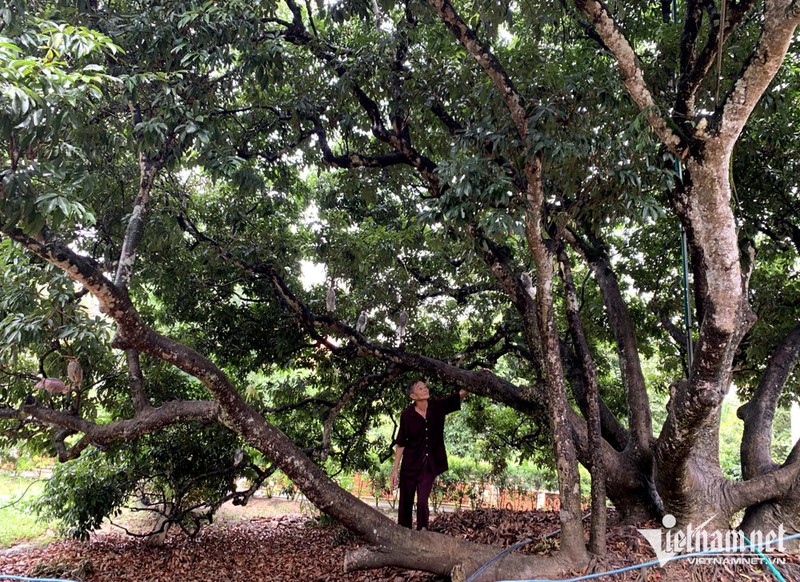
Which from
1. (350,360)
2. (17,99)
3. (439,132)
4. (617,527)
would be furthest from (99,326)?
(617,527)

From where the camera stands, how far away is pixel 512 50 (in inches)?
177

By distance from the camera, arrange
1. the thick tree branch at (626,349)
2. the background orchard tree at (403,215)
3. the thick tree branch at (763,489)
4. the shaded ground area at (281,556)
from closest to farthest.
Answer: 1. the background orchard tree at (403,215)
2. the shaded ground area at (281,556)
3. the thick tree branch at (763,489)
4. the thick tree branch at (626,349)

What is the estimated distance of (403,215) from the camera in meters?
6.61

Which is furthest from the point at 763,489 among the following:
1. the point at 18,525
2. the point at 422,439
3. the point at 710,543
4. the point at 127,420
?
the point at 18,525

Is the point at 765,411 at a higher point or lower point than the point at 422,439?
higher

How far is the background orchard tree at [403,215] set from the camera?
134 inches

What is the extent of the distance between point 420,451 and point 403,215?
3.12m

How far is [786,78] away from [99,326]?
666 centimetres

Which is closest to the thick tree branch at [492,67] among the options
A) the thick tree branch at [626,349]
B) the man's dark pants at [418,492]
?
the thick tree branch at [626,349]

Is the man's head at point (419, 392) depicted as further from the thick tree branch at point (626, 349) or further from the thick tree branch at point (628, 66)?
the thick tree branch at point (628, 66)

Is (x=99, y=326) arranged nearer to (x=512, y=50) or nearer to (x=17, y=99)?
(x=17, y=99)

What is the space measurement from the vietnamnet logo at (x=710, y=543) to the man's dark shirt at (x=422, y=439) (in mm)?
1930

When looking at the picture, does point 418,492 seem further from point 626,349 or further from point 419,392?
point 626,349

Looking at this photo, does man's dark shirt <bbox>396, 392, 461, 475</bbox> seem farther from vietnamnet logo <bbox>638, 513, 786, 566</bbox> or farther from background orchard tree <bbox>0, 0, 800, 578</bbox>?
vietnamnet logo <bbox>638, 513, 786, 566</bbox>
